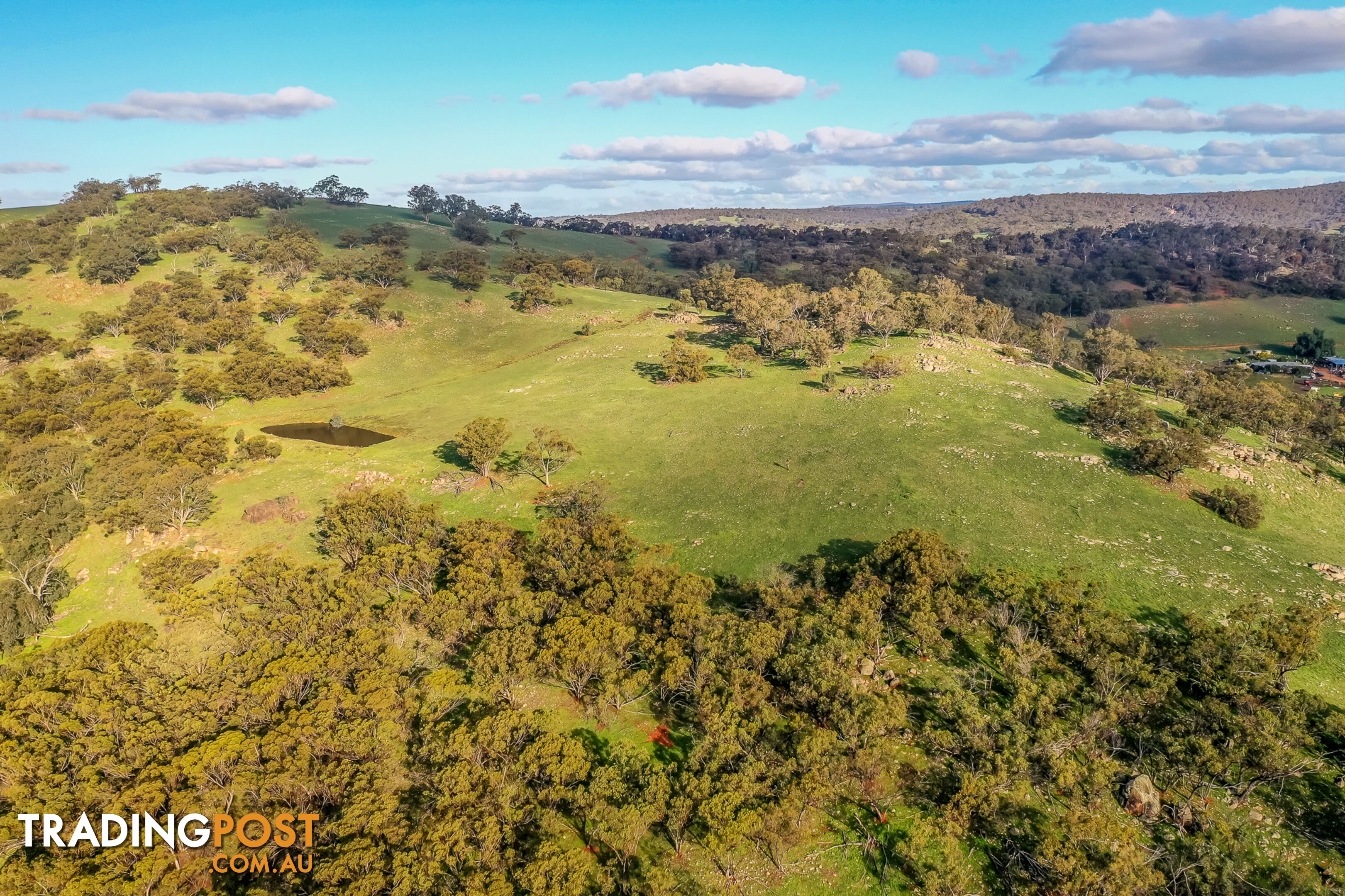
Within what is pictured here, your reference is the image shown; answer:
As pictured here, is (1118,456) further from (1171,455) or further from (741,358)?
(741,358)

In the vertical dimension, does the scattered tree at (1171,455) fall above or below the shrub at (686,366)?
below

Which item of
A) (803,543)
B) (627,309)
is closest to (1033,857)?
(803,543)

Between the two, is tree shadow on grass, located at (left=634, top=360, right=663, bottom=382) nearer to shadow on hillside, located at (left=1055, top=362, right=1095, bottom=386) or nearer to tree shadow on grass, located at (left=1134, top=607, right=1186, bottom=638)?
shadow on hillside, located at (left=1055, top=362, right=1095, bottom=386)

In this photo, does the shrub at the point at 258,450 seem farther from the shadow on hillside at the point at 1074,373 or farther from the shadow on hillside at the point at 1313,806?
the shadow on hillside at the point at 1074,373

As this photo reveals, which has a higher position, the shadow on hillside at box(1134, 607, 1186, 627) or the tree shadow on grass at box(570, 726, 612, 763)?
the shadow on hillside at box(1134, 607, 1186, 627)

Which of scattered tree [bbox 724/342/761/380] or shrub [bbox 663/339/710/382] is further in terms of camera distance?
scattered tree [bbox 724/342/761/380]

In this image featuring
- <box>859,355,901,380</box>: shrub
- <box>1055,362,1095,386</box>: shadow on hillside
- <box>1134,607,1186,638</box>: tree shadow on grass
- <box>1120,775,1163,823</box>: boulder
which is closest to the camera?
<box>1120,775,1163,823</box>: boulder

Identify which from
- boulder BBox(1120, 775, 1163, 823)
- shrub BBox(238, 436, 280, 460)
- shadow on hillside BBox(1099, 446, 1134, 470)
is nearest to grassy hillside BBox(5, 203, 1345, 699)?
shadow on hillside BBox(1099, 446, 1134, 470)

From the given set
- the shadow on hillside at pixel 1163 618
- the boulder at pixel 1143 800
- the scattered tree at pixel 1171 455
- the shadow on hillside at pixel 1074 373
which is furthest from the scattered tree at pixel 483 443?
the shadow on hillside at pixel 1074 373
